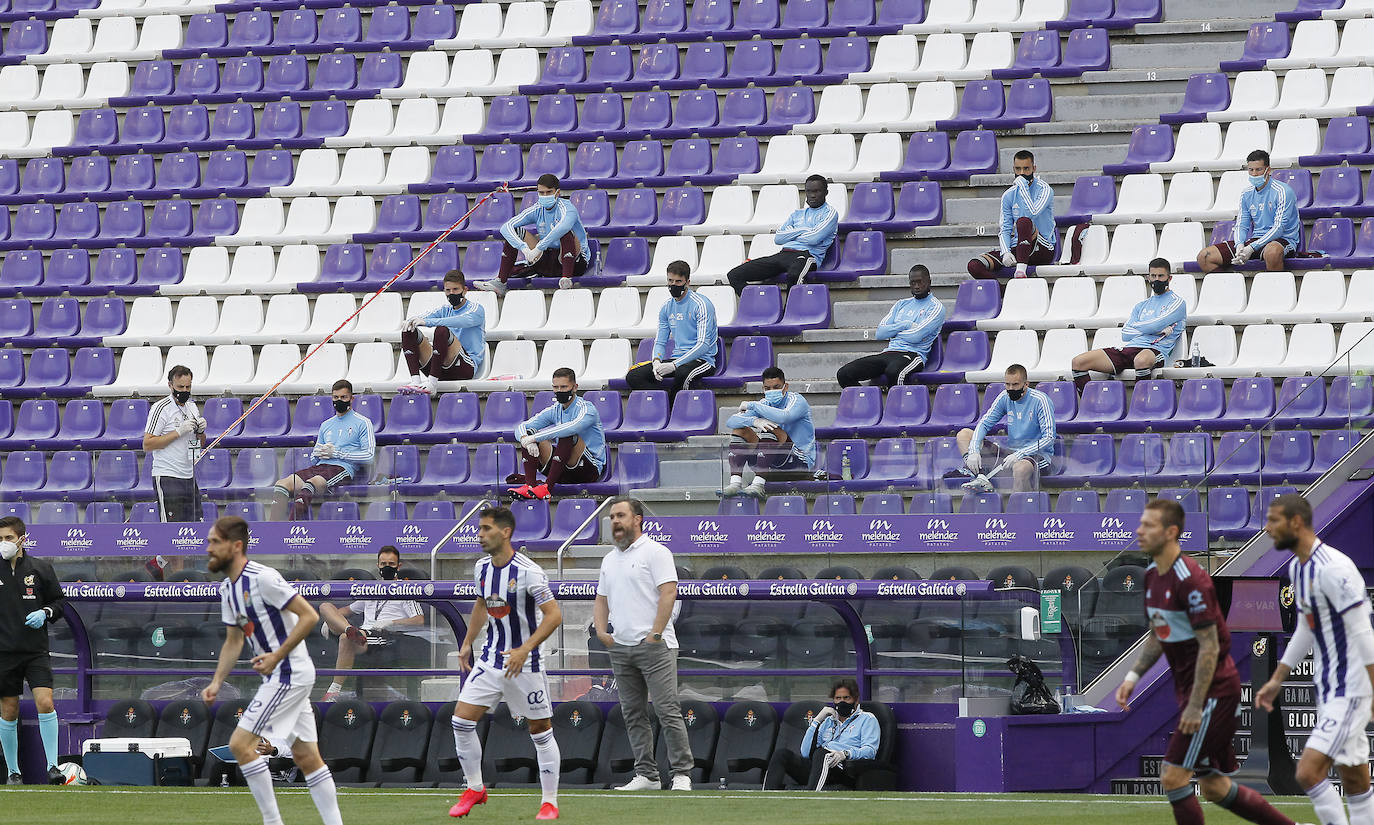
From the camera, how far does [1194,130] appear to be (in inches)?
864

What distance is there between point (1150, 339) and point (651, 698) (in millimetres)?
7412

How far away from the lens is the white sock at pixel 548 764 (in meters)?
12.5

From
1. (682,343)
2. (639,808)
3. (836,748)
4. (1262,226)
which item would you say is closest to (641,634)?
(639,808)

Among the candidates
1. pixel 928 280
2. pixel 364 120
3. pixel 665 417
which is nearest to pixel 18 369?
pixel 364 120

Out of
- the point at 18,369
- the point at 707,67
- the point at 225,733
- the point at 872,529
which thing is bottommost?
the point at 225,733

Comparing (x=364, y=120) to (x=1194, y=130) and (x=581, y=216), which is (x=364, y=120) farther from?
(x=1194, y=130)

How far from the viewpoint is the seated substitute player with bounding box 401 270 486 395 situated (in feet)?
70.1

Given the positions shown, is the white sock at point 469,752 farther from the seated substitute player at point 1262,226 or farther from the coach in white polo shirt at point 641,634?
the seated substitute player at point 1262,226

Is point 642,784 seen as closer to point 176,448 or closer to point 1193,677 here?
point 1193,677

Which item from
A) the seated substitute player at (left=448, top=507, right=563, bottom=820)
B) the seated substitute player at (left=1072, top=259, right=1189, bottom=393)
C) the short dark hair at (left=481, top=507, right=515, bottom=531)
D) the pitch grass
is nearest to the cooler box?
the pitch grass

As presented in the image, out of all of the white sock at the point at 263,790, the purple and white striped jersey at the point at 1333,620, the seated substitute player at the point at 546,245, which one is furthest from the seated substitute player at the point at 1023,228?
the white sock at the point at 263,790

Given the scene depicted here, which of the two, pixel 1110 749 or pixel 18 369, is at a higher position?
pixel 18 369

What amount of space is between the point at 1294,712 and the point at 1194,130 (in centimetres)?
851

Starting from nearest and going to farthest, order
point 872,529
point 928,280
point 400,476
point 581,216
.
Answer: point 872,529 → point 400,476 → point 928,280 → point 581,216
